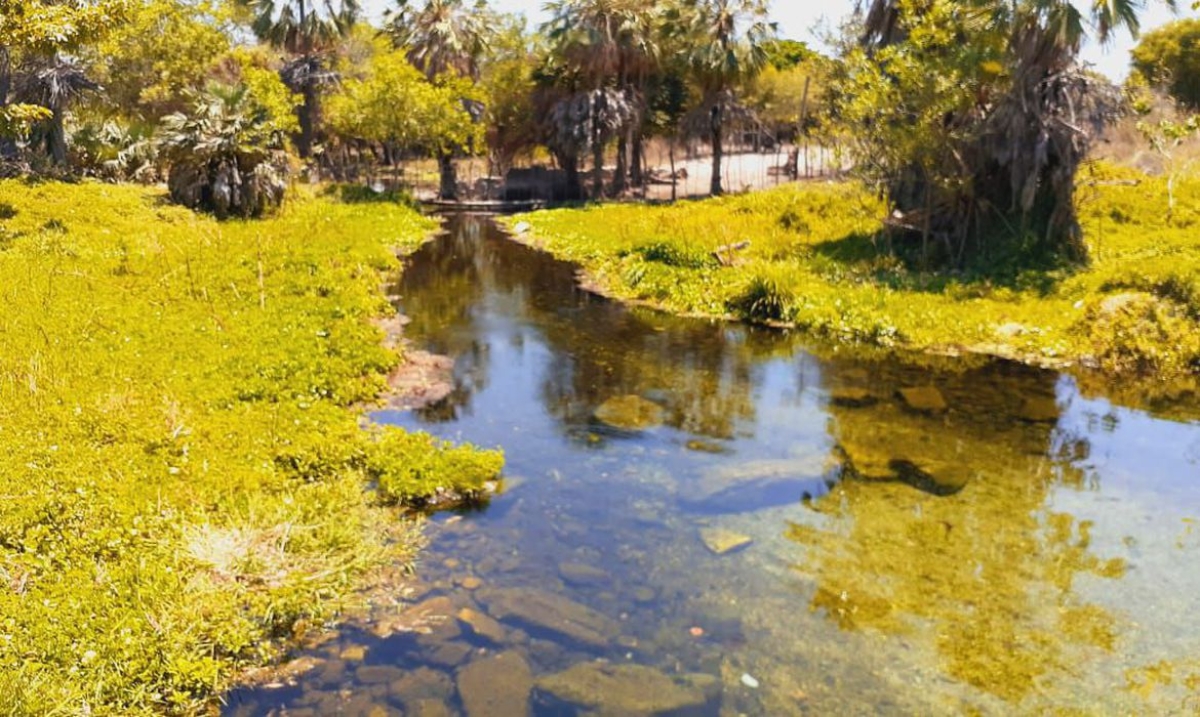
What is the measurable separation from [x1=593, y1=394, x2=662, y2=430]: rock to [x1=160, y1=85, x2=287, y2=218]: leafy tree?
2113cm

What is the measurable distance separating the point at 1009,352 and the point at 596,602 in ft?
44.1

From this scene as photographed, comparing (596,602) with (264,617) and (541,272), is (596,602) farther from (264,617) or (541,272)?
(541,272)

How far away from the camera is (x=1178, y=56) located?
52.2 metres

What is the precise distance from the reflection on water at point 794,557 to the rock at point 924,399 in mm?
69

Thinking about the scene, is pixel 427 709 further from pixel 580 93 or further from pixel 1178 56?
pixel 1178 56

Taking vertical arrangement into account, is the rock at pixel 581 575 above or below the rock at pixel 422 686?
above

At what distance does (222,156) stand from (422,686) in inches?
1098

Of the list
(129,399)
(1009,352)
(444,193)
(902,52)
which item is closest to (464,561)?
(129,399)

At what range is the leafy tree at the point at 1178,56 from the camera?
169 feet

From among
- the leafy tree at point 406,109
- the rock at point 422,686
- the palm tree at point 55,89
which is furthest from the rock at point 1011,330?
the palm tree at point 55,89

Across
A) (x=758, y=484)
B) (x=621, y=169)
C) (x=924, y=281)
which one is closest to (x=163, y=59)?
(x=621, y=169)

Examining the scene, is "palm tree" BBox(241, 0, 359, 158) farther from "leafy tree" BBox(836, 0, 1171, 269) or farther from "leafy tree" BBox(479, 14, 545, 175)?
"leafy tree" BBox(836, 0, 1171, 269)

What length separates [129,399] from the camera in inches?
451

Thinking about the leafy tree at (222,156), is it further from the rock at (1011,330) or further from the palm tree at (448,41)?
the rock at (1011,330)
